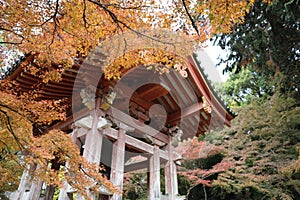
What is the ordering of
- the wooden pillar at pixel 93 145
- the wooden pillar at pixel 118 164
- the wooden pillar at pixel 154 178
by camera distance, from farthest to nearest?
the wooden pillar at pixel 154 178 < the wooden pillar at pixel 118 164 < the wooden pillar at pixel 93 145

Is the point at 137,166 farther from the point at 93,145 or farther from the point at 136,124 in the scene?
the point at 93,145

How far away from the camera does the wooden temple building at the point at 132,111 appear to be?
3469 mm

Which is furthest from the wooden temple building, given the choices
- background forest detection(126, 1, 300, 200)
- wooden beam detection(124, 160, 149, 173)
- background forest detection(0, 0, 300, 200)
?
background forest detection(126, 1, 300, 200)

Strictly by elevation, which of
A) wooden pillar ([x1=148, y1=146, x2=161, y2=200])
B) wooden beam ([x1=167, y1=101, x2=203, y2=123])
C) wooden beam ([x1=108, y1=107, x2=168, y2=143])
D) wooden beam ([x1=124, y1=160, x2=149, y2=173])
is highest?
wooden beam ([x1=167, y1=101, x2=203, y2=123])

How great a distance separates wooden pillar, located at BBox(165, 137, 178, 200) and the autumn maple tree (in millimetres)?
1975

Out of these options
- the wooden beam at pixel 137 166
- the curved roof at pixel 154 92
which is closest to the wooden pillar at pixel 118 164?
the curved roof at pixel 154 92

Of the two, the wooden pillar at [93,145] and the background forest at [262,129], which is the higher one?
the background forest at [262,129]

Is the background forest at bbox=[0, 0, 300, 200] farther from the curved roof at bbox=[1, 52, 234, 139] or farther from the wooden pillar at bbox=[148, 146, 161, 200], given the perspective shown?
the wooden pillar at bbox=[148, 146, 161, 200]

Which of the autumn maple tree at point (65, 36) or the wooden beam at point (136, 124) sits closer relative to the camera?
the autumn maple tree at point (65, 36)

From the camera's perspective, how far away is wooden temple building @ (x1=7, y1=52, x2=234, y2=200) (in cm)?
347

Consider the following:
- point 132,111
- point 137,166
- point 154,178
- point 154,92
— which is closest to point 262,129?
point 137,166

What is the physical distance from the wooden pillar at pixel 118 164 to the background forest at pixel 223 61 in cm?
68

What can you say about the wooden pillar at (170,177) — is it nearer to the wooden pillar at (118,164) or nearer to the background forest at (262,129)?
the wooden pillar at (118,164)

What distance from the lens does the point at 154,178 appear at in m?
4.26
